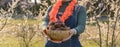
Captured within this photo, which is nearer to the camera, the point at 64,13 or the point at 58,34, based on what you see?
the point at 58,34

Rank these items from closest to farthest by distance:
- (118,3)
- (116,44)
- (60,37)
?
(60,37) < (118,3) < (116,44)

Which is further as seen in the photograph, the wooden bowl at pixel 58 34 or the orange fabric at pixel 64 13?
the orange fabric at pixel 64 13

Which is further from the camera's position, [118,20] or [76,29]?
[118,20]

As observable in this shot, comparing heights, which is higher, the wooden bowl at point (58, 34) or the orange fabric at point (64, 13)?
the orange fabric at point (64, 13)

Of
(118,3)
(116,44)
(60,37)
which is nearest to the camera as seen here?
(60,37)

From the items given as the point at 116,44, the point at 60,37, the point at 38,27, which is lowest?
the point at 116,44

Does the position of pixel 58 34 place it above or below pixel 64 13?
below

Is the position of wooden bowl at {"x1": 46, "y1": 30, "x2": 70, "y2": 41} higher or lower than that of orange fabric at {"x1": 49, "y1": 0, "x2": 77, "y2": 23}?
lower

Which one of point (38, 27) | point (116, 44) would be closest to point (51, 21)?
point (38, 27)

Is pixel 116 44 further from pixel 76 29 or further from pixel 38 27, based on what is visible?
pixel 76 29

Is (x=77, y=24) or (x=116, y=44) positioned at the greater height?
(x=77, y=24)

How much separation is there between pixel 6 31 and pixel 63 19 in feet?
14.7

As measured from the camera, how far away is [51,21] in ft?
15.9

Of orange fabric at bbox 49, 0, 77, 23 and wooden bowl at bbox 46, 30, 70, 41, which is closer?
wooden bowl at bbox 46, 30, 70, 41
